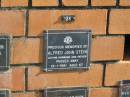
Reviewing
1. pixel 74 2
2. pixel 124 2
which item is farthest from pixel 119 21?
pixel 74 2

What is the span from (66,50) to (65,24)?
0.17 meters

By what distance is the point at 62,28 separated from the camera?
2.65 meters

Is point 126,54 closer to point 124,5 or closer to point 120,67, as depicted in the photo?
point 120,67

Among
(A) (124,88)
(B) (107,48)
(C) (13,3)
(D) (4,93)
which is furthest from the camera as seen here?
(A) (124,88)

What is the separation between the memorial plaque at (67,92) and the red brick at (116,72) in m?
0.18

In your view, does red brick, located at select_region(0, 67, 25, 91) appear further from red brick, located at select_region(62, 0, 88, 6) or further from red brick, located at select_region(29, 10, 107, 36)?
red brick, located at select_region(62, 0, 88, 6)

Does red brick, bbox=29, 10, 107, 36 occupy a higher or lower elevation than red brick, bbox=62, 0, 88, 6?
lower

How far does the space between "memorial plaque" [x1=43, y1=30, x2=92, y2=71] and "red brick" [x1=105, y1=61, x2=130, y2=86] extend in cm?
17

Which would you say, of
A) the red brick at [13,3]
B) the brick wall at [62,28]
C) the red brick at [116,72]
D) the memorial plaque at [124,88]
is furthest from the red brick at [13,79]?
the memorial plaque at [124,88]

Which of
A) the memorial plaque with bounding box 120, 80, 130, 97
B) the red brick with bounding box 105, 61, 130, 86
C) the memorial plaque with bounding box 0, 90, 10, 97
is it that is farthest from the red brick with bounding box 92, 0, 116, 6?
the memorial plaque with bounding box 0, 90, 10, 97

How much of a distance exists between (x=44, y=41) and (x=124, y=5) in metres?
0.59

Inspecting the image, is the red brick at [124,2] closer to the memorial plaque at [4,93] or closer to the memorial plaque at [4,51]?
the memorial plaque at [4,51]

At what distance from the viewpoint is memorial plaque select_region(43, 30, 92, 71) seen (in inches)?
104

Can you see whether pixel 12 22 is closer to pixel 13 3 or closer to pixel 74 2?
pixel 13 3
